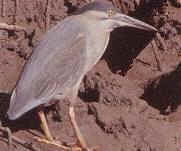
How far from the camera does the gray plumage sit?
15.2ft

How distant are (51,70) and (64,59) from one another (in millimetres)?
131

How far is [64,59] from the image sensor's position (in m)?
4.71

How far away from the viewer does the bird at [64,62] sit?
4637mm

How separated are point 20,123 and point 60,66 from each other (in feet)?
2.07

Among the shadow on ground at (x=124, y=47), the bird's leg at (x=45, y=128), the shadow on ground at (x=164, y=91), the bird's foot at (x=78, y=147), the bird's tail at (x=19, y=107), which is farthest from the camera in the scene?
the shadow on ground at (x=124, y=47)

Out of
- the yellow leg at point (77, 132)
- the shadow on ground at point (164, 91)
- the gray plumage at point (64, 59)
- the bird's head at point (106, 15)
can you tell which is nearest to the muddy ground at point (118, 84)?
the shadow on ground at point (164, 91)

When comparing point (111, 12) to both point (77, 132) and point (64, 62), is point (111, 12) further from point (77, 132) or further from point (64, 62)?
point (77, 132)

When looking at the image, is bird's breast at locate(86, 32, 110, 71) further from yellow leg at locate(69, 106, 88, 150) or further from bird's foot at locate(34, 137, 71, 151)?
bird's foot at locate(34, 137, 71, 151)

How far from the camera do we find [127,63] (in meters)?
5.89

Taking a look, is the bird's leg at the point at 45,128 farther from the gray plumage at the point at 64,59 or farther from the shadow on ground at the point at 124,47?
the shadow on ground at the point at 124,47

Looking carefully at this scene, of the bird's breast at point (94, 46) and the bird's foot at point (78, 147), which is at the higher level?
the bird's breast at point (94, 46)

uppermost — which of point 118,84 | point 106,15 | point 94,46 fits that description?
point 106,15

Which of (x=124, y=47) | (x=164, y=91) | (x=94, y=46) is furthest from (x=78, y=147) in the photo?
(x=124, y=47)

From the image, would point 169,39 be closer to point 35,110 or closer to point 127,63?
point 127,63
